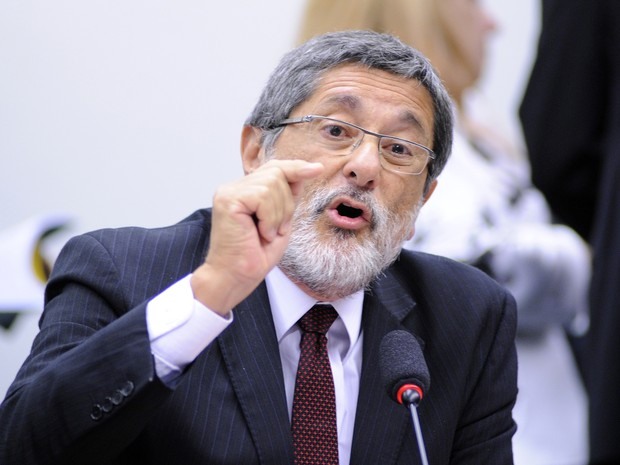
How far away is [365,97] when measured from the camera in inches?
101

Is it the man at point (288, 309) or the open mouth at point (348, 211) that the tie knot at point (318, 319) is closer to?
the man at point (288, 309)

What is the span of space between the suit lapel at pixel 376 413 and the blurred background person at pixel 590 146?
0.62m

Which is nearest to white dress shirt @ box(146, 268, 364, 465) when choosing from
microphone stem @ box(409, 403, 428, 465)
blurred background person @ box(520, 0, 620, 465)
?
microphone stem @ box(409, 403, 428, 465)

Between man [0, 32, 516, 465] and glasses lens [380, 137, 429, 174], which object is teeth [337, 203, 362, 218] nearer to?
man [0, 32, 516, 465]

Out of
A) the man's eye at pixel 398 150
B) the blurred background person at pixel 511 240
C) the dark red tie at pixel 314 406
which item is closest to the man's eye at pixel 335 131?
the man's eye at pixel 398 150

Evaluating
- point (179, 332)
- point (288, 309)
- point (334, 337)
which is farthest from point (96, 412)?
point (334, 337)

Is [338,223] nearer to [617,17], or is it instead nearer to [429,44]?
[617,17]

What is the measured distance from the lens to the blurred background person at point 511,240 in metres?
3.79

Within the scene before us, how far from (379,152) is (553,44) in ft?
3.01

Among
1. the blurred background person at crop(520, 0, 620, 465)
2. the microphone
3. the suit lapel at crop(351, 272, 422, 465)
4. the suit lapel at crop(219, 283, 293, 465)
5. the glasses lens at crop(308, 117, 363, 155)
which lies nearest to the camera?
the microphone

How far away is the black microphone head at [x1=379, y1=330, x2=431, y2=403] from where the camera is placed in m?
2.10

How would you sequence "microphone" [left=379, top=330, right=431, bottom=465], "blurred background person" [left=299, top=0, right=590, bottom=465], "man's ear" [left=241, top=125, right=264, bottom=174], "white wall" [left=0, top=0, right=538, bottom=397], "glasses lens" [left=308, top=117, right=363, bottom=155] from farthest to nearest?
1. "blurred background person" [left=299, top=0, right=590, bottom=465]
2. "white wall" [left=0, top=0, right=538, bottom=397]
3. "man's ear" [left=241, top=125, right=264, bottom=174]
4. "glasses lens" [left=308, top=117, right=363, bottom=155]
5. "microphone" [left=379, top=330, right=431, bottom=465]

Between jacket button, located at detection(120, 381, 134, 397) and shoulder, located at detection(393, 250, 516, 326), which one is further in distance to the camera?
shoulder, located at detection(393, 250, 516, 326)

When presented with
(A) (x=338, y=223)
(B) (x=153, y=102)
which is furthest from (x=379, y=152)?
(B) (x=153, y=102)
